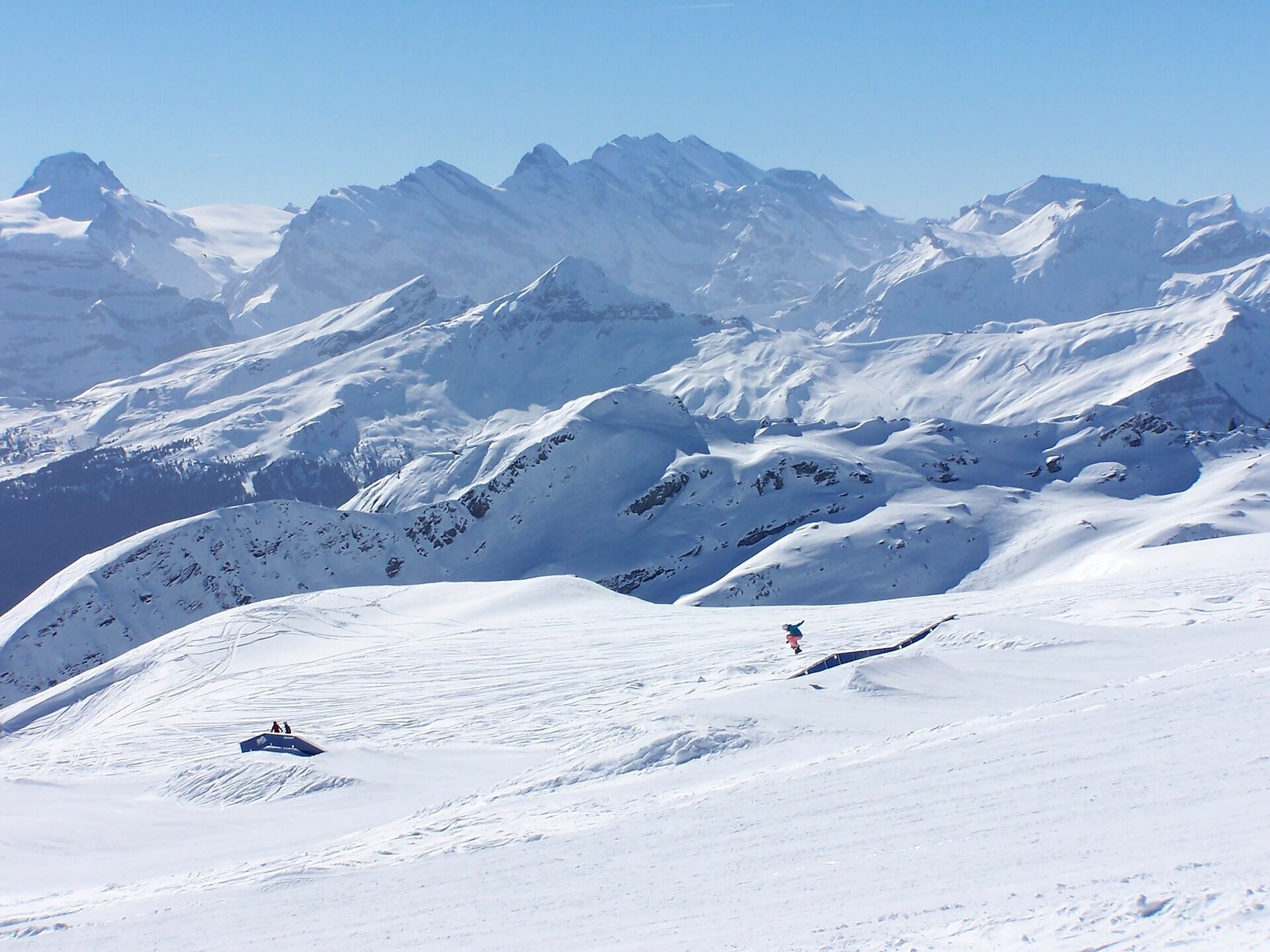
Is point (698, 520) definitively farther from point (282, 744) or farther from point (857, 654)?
point (282, 744)

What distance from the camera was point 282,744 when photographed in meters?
34.7

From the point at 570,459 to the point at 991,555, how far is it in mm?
66386

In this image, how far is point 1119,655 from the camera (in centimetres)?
A: 3384

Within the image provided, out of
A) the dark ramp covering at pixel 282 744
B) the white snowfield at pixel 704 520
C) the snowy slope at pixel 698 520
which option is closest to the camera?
the dark ramp covering at pixel 282 744

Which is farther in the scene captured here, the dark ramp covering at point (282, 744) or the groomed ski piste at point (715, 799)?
the dark ramp covering at point (282, 744)

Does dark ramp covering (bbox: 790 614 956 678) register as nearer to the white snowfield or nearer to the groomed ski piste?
the groomed ski piste

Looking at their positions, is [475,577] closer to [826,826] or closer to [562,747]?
[562,747]

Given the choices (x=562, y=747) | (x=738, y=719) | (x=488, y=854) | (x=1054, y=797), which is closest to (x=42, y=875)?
(x=488, y=854)

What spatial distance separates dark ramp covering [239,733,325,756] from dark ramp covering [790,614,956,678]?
52.2 ft

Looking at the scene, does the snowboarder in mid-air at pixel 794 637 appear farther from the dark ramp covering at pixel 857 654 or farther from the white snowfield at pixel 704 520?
the white snowfield at pixel 704 520

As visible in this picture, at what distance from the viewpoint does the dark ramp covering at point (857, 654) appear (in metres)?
35.5

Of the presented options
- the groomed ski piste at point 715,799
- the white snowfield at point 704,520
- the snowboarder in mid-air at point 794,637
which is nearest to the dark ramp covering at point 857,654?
the groomed ski piste at point 715,799

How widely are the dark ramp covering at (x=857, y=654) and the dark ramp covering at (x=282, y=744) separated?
15.9 meters

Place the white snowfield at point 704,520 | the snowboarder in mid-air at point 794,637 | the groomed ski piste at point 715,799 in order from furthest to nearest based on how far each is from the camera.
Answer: the white snowfield at point 704,520
the snowboarder in mid-air at point 794,637
the groomed ski piste at point 715,799
